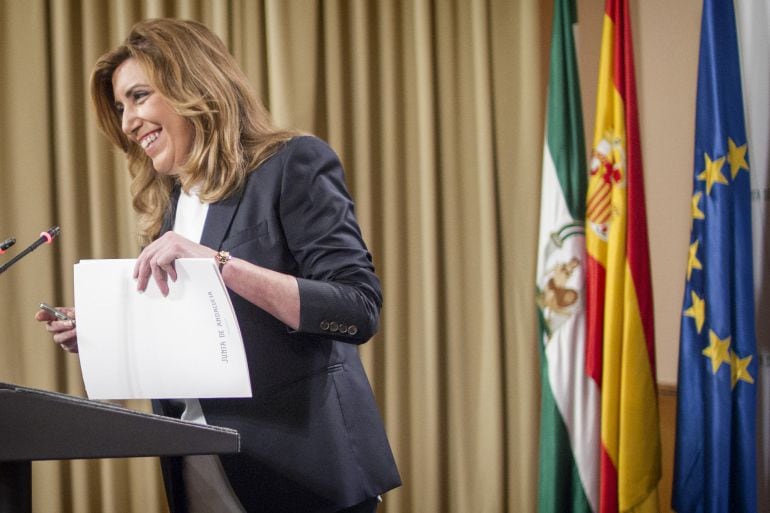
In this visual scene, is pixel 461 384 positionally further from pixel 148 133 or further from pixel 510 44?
pixel 148 133

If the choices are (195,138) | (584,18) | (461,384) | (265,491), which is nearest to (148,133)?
(195,138)

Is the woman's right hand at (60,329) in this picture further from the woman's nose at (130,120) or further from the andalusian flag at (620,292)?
→ the andalusian flag at (620,292)

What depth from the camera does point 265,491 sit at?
1232mm

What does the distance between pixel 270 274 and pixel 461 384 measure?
7.02 feet

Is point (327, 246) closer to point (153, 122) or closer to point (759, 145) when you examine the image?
point (153, 122)

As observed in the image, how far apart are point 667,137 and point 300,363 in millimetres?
2220

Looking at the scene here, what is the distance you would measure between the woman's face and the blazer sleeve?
0.73 ft

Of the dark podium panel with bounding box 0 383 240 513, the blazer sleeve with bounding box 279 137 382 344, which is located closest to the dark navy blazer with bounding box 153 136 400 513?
the blazer sleeve with bounding box 279 137 382 344

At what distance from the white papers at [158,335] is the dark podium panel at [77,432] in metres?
0.21

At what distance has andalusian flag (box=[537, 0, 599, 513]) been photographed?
2717 mm

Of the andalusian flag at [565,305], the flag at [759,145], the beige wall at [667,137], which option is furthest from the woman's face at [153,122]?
the beige wall at [667,137]

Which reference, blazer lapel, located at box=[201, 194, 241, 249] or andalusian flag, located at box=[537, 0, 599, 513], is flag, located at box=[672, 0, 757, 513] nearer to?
andalusian flag, located at box=[537, 0, 599, 513]

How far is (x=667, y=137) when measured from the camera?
3.05 meters

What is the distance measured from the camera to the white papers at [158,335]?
1.01m
